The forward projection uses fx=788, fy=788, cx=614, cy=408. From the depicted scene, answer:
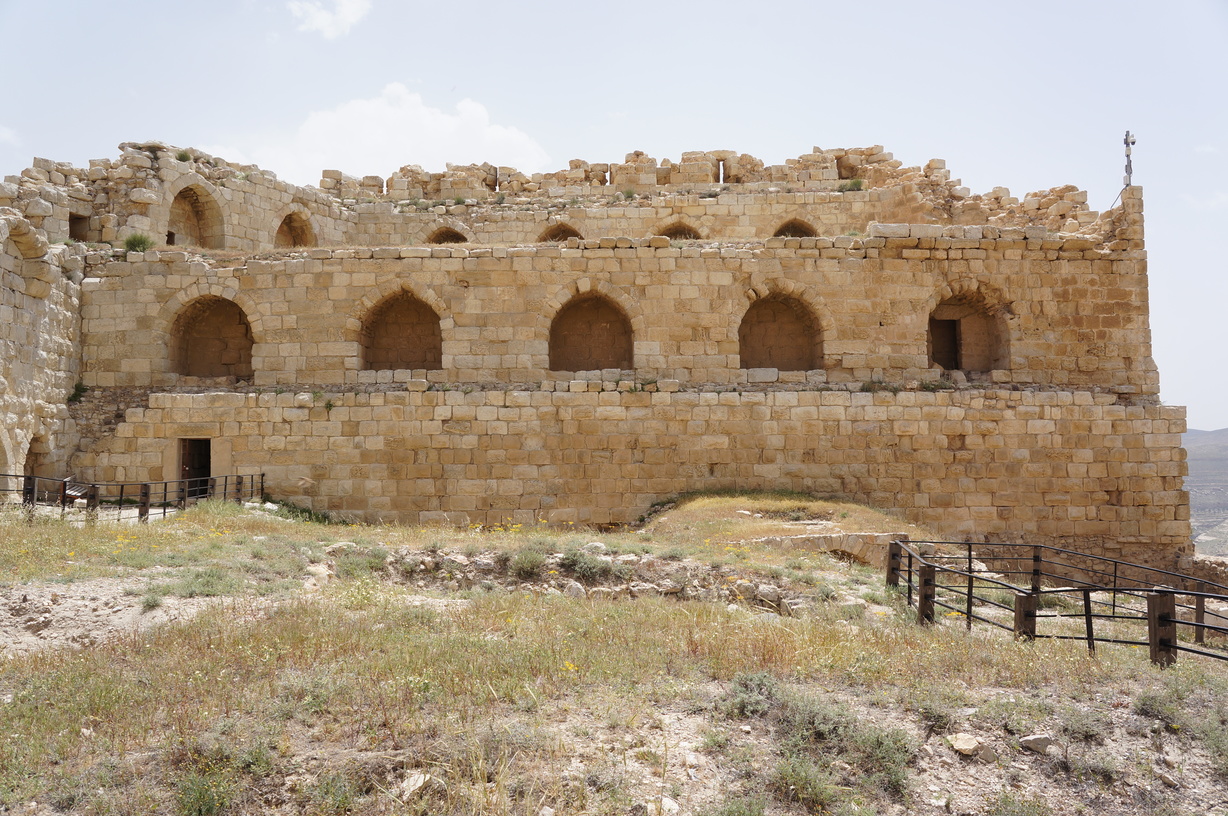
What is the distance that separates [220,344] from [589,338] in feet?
26.7

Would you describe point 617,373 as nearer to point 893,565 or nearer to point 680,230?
point 893,565

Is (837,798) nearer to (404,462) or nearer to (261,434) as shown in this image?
(404,462)

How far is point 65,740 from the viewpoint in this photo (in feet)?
16.2

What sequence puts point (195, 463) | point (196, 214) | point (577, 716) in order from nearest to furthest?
point (577, 716), point (195, 463), point (196, 214)

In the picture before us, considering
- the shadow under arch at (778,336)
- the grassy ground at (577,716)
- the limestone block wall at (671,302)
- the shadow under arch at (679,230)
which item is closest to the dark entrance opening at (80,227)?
the limestone block wall at (671,302)

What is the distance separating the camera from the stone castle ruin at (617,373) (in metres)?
15.0

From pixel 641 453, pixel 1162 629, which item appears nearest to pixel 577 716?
pixel 1162 629

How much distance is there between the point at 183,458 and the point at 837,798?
1461 cm

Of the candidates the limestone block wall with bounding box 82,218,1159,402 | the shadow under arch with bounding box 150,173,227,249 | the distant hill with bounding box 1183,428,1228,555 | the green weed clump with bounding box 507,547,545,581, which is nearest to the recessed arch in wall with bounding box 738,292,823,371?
the limestone block wall with bounding box 82,218,1159,402

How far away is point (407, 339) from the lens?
55.9 feet

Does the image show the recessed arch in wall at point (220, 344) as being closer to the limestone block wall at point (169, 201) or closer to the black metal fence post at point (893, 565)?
the limestone block wall at point (169, 201)

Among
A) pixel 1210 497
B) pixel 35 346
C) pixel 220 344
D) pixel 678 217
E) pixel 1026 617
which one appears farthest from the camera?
pixel 1210 497

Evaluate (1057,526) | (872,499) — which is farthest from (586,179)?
(1057,526)

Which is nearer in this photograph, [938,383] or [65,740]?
[65,740]
